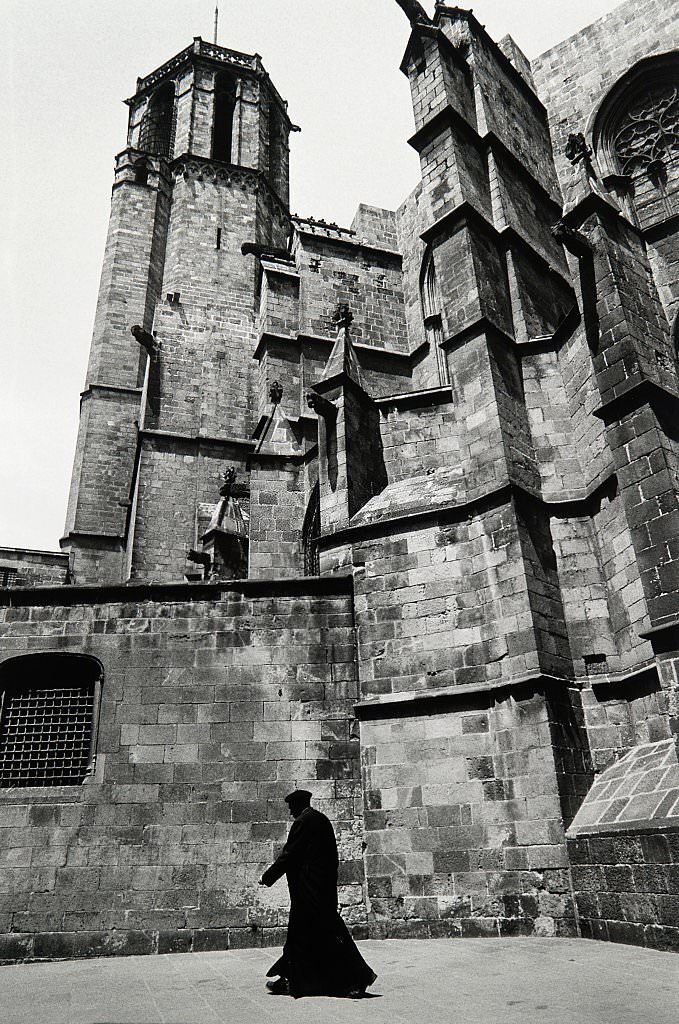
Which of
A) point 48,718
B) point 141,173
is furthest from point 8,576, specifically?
point 141,173

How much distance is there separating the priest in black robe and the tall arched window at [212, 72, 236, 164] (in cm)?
2695

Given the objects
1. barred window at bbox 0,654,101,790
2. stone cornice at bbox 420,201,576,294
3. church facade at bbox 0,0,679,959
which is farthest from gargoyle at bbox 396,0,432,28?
barred window at bbox 0,654,101,790

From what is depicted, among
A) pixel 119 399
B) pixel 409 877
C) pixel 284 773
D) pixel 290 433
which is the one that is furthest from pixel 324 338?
pixel 409 877

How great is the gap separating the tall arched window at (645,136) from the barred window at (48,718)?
11.7 metres

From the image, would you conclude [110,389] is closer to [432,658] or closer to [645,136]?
[645,136]

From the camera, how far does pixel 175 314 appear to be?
2092cm

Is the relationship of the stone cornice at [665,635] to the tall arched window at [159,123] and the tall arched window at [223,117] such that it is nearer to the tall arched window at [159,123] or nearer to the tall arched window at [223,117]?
the tall arched window at [223,117]

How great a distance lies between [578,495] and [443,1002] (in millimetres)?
5782

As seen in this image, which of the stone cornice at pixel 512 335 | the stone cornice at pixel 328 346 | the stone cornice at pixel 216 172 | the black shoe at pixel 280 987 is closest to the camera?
the black shoe at pixel 280 987

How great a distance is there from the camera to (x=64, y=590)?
8.36 metres

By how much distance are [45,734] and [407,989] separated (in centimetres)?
517

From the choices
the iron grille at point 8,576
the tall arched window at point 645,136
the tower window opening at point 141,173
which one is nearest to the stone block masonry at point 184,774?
the tall arched window at point 645,136

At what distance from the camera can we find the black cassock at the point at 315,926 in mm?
4309

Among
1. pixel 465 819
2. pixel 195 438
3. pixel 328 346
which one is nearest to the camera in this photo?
pixel 465 819
